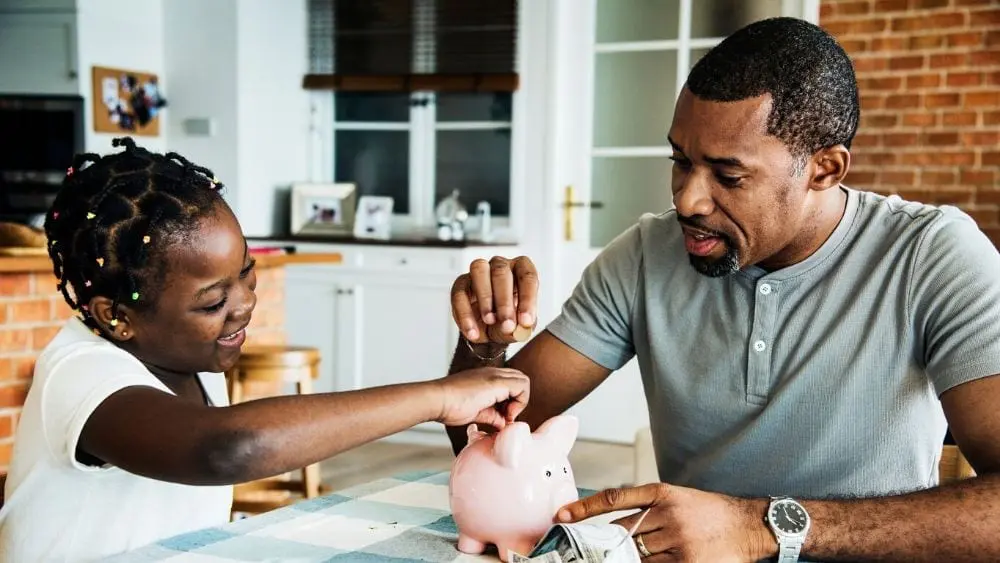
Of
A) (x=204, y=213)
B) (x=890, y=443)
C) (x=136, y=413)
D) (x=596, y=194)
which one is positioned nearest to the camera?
(x=136, y=413)

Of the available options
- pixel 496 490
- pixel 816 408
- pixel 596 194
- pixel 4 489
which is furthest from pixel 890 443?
pixel 596 194

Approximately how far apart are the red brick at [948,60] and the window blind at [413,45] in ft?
6.21

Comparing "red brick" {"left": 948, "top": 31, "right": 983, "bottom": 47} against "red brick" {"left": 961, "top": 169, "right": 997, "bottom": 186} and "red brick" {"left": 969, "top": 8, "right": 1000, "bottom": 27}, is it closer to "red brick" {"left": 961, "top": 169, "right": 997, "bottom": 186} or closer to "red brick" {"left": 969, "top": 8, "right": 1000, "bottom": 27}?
"red brick" {"left": 969, "top": 8, "right": 1000, "bottom": 27}

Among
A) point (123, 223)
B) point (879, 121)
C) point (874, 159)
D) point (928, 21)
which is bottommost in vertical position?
point (123, 223)

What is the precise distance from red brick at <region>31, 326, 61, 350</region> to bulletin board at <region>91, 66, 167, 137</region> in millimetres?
2487

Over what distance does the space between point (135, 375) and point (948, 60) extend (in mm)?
3851

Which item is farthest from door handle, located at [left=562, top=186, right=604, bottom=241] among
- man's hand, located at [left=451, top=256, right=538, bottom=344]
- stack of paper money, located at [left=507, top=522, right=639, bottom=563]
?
stack of paper money, located at [left=507, top=522, right=639, bottom=563]

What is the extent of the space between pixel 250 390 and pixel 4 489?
2.50 meters

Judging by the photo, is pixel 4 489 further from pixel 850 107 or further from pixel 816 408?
pixel 850 107

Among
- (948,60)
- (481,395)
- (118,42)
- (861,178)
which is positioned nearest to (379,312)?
(118,42)

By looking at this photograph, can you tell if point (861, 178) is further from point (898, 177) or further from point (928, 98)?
point (928, 98)

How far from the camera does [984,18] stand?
408 cm

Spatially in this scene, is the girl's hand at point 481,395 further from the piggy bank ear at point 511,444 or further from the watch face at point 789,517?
the watch face at point 789,517

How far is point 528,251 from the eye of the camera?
497 centimetres
